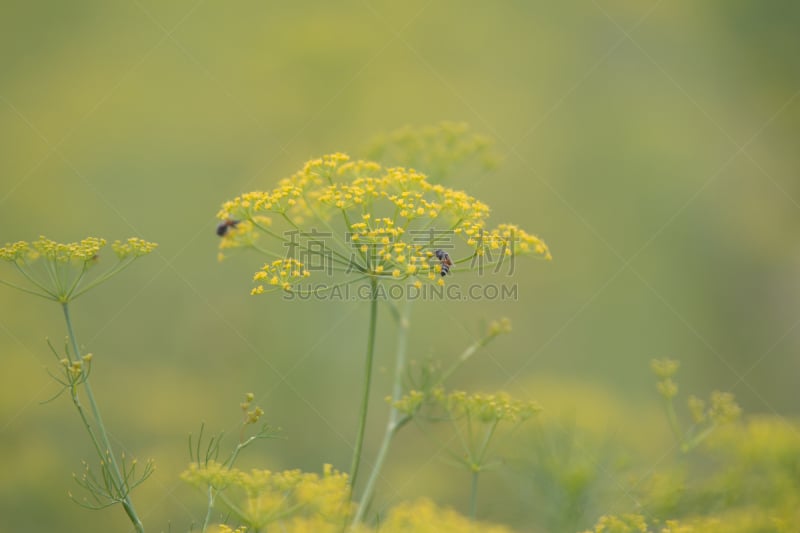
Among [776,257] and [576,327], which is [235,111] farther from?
[776,257]

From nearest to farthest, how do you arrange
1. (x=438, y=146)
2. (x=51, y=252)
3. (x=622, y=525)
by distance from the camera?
(x=622, y=525) < (x=51, y=252) < (x=438, y=146)

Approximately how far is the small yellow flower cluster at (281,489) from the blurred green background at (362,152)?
7.01 ft

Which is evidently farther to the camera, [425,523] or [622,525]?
[622,525]

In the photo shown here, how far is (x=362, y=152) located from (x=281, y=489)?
2998 mm

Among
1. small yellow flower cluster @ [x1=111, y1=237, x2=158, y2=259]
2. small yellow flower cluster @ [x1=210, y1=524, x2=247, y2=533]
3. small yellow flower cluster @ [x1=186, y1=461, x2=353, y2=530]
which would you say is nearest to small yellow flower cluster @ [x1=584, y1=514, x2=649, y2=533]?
small yellow flower cluster @ [x1=186, y1=461, x2=353, y2=530]

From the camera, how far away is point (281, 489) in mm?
2666

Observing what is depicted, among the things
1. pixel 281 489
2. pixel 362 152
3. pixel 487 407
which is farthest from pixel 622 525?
pixel 362 152

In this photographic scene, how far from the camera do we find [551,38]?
43.7 ft

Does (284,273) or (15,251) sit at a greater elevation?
(284,273)

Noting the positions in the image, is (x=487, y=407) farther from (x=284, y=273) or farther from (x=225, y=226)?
(x=225, y=226)

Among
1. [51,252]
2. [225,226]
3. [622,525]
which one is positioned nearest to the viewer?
[622,525]

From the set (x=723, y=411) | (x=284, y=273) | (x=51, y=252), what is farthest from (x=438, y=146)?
(x=51, y=252)

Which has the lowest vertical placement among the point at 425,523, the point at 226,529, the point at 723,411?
the point at 226,529

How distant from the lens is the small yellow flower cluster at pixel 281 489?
8.32ft
